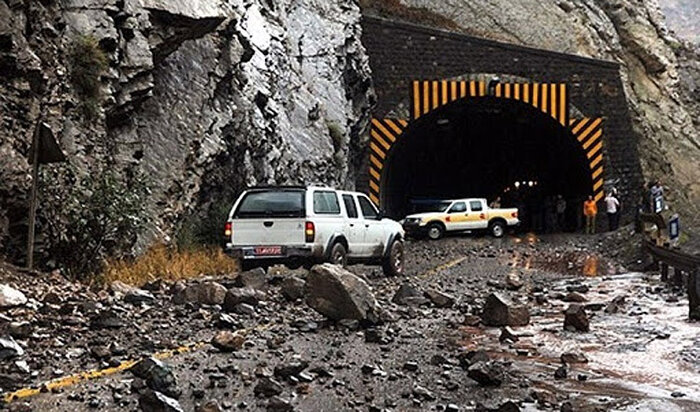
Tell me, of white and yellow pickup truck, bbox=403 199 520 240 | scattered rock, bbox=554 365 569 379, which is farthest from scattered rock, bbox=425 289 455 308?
white and yellow pickup truck, bbox=403 199 520 240

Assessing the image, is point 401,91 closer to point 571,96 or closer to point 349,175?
point 349,175

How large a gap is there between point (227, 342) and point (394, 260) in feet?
36.7

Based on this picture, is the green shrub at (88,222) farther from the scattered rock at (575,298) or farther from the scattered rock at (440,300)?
the scattered rock at (575,298)

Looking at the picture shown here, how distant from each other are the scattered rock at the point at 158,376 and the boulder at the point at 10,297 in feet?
10.6

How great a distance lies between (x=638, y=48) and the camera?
160 feet

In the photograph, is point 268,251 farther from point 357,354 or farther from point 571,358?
point 571,358

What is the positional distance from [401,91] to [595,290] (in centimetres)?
2182

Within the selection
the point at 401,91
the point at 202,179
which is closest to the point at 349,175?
the point at 401,91

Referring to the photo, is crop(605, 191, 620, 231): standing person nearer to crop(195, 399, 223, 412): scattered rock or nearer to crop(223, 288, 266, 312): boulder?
crop(223, 288, 266, 312): boulder

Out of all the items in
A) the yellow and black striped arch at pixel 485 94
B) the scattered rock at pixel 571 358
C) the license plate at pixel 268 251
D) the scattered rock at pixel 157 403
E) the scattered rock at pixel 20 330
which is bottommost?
the scattered rock at pixel 571 358

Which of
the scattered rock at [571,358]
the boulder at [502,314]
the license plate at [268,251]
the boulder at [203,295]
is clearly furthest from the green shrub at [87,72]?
the scattered rock at [571,358]

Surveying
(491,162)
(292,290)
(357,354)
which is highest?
(491,162)

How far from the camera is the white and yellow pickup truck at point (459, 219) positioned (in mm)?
38156

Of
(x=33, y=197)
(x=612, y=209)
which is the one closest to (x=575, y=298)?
(x=33, y=197)
